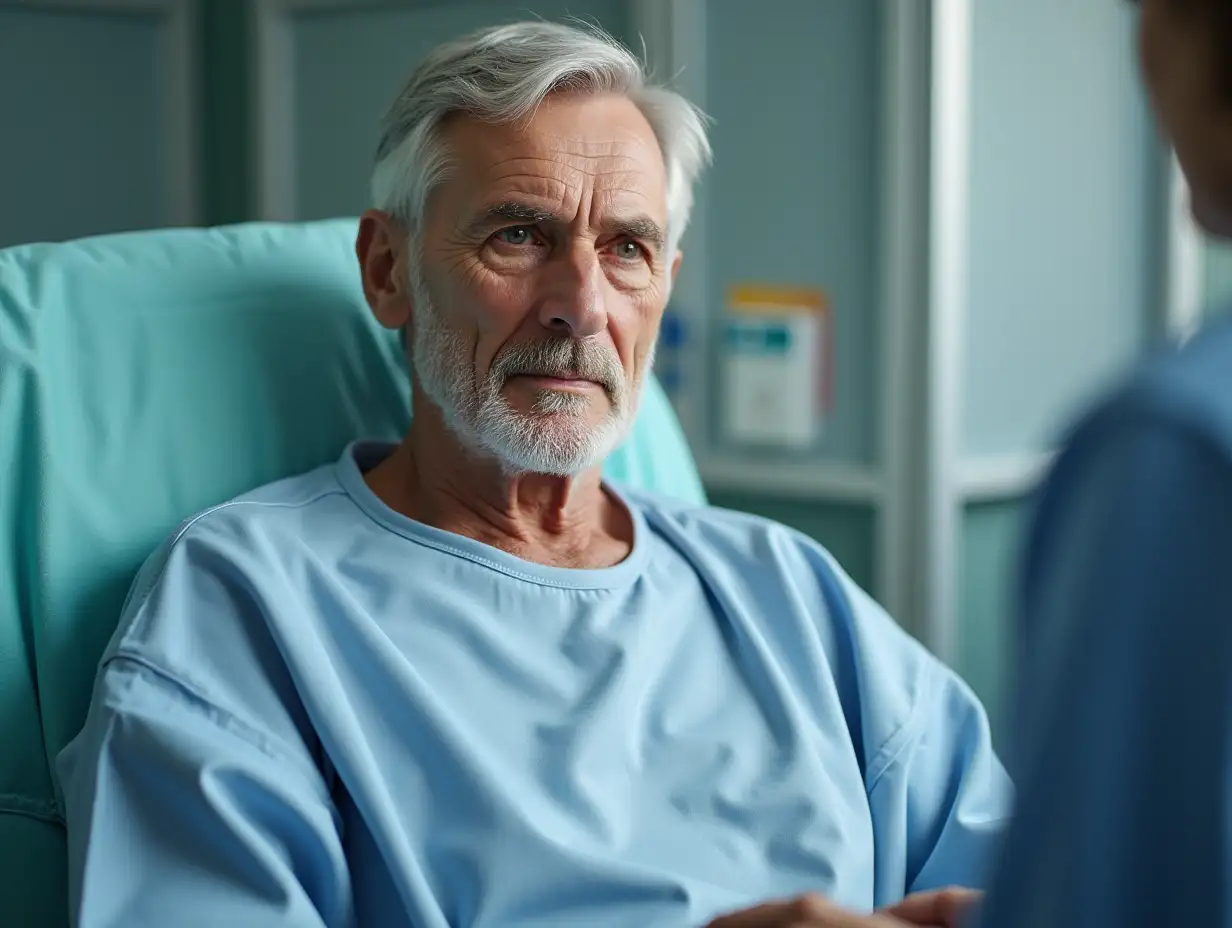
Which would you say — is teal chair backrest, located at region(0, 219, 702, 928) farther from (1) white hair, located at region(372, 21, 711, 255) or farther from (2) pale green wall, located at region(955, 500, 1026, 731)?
(2) pale green wall, located at region(955, 500, 1026, 731)

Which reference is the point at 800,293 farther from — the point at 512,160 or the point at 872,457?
the point at 512,160

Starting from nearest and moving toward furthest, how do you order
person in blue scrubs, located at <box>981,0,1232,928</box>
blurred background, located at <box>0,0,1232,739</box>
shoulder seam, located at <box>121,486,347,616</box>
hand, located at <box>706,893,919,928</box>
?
person in blue scrubs, located at <box>981,0,1232,928</box>, hand, located at <box>706,893,919,928</box>, shoulder seam, located at <box>121,486,347,616</box>, blurred background, located at <box>0,0,1232,739</box>

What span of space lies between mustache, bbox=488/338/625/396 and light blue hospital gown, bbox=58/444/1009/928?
163 millimetres

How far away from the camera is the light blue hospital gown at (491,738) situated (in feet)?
3.42

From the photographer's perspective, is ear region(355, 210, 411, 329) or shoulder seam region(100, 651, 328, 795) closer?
shoulder seam region(100, 651, 328, 795)

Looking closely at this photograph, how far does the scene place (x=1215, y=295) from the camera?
8.17ft

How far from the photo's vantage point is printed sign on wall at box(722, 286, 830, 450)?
7.38 feet

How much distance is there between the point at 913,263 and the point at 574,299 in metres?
0.98

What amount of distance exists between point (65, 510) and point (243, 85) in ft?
6.14

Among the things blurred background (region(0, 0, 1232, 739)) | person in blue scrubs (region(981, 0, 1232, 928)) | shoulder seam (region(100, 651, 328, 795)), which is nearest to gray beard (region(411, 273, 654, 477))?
shoulder seam (region(100, 651, 328, 795))

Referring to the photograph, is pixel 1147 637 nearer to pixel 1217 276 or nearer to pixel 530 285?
pixel 530 285

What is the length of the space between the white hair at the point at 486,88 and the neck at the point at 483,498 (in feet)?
0.67

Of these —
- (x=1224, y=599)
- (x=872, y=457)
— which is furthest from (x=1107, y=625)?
(x=872, y=457)

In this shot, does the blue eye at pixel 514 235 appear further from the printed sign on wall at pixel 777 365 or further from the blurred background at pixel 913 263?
the printed sign on wall at pixel 777 365
